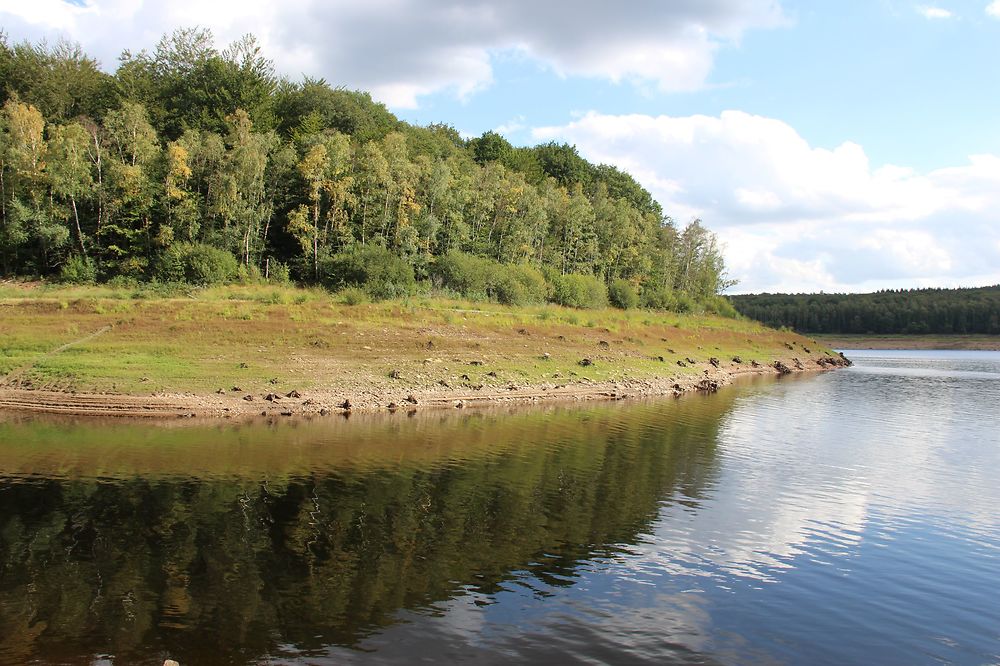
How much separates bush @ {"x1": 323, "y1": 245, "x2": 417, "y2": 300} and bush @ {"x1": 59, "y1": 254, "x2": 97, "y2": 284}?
17408mm

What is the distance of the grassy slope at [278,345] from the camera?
3062cm

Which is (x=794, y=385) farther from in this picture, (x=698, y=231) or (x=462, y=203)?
(x=698, y=231)

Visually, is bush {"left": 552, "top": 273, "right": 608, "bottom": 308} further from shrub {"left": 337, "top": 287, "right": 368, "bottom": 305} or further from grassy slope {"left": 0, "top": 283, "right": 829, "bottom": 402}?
shrub {"left": 337, "top": 287, "right": 368, "bottom": 305}

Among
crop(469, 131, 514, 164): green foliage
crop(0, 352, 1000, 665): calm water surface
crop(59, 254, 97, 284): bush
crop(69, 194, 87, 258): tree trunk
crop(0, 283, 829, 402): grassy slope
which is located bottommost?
crop(0, 352, 1000, 665): calm water surface

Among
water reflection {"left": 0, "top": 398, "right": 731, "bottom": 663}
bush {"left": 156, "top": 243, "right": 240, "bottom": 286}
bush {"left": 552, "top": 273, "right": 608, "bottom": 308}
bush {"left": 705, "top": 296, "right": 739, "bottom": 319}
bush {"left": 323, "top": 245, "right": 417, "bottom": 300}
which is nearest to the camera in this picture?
water reflection {"left": 0, "top": 398, "right": 731, "bottom": 663}

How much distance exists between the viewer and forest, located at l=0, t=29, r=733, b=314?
49.4 m

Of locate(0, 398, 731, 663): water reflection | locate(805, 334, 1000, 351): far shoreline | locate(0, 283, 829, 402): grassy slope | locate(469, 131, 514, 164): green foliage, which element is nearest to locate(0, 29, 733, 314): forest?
locate(0, 283, 829, 402): grassy slope

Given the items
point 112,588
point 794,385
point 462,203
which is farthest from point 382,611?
point 462,203

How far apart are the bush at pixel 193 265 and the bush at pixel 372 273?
865cm

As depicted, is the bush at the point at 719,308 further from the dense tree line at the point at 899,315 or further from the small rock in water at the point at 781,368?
the dense tree line at the point at 899,315

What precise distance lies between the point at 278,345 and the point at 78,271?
23424mm

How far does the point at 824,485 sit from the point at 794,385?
3976 cm

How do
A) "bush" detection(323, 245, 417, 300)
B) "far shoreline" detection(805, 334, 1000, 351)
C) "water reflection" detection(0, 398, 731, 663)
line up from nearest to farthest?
"water reflection" detection(0, 398, 731, 663) → "bush" detection(323, 245, 417, 300) → "far shoreline" detection(805, 334, 1000, 351)

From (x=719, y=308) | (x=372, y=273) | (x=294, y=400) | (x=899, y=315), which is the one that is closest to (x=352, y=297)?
(x=372, y=273)
